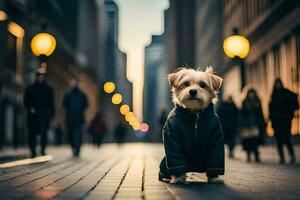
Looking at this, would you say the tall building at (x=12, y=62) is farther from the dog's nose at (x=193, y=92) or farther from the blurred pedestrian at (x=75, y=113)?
the dog's nose at (x=193, y=92)

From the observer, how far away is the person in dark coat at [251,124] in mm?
13984

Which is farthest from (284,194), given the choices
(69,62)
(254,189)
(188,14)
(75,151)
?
(188,14)

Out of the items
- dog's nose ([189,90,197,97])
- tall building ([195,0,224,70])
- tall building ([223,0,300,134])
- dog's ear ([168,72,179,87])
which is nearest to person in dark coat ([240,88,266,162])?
tall building ([223,0,300,134])

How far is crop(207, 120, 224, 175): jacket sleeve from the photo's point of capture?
6.62 meters

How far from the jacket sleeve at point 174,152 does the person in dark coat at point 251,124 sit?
24.7 ft

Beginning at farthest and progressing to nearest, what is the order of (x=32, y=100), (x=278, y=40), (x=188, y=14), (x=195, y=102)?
(x=188, y=14) < (x=278, y=40) < (x=32, y=100) < (x=195, y=102)

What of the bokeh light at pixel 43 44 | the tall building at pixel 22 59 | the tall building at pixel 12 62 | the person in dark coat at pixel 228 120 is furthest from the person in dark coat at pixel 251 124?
the tall building at pixel 12 62

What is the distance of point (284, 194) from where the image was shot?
5.79 m

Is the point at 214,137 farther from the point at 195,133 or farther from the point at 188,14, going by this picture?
the point at 188,14

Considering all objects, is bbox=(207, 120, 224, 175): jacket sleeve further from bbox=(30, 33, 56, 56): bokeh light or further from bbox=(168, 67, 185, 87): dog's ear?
bbox=(30, 33, 56, 56): bokeh light

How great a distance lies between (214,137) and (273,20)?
2630 centimetres

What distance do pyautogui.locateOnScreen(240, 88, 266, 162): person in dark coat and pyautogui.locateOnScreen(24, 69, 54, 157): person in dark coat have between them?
4503mm

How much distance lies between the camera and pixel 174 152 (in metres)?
6.58

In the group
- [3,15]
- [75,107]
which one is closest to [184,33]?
[3,15]
